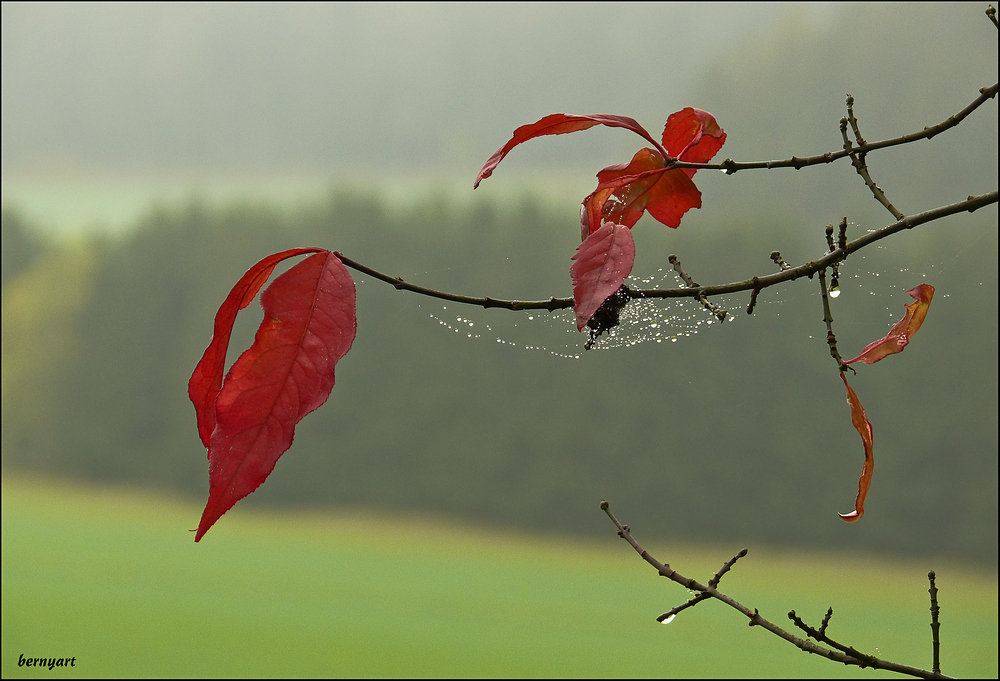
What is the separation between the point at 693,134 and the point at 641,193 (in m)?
0.05

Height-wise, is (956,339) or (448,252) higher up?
(448,252)

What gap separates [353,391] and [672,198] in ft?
9.63

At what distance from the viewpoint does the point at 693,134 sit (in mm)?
409

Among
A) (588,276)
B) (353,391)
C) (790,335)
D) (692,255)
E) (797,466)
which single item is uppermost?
(692,255)

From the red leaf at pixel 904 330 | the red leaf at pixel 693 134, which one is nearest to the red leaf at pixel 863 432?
the red leaf at pixel 904 330

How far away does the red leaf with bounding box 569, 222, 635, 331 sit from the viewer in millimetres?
289

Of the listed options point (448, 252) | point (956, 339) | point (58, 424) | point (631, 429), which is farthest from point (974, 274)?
point (58, 424)

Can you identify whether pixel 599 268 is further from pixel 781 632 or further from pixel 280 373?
pixel 781 632

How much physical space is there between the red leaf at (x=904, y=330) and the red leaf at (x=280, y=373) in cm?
24

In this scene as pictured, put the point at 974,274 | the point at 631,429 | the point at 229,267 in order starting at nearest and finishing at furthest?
the point at 974,274, the point at 631,429, the point at 229,267

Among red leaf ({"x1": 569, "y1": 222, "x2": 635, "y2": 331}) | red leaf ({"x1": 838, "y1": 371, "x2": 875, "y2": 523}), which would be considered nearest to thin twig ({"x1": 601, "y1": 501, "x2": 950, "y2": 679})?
red leaf ({"x1": 838, "y1": 371, "x2": 875, "y2": 523})

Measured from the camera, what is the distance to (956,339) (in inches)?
118

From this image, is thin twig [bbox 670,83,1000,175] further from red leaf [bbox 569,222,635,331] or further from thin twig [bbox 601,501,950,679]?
thin twig [bbox 601,501,950,679]

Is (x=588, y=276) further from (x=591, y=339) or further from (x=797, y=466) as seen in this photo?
(x=797, y=466)
